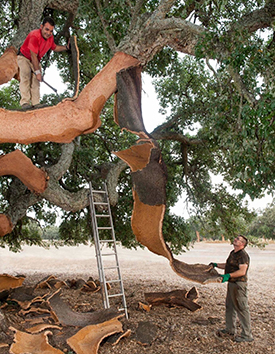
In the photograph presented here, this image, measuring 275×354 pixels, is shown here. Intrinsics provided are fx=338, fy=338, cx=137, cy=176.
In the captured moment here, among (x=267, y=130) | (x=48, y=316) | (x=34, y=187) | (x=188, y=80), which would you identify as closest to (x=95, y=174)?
(x=34, y=187)

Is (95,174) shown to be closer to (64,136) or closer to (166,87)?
(166,87)

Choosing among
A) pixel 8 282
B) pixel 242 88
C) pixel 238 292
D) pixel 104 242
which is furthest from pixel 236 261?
pixel 8 282

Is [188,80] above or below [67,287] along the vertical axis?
above

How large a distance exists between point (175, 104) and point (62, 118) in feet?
21.4

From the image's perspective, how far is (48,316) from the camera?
602 cm

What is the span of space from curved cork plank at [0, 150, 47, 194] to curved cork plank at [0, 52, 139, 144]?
8.26ft

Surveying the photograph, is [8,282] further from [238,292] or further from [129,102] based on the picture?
[129,102]

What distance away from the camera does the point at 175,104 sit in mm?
10141

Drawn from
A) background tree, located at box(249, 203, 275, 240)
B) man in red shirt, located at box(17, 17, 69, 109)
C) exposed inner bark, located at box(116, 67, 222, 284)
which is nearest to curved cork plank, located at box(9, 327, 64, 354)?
exposed inner bark, located at box(116, 67, 222, 284)

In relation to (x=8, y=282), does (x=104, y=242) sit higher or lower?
higher

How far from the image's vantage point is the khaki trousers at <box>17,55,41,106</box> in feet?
16.3

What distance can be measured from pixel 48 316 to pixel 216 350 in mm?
2992

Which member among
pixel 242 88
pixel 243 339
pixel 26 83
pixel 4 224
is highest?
pixel 26 83

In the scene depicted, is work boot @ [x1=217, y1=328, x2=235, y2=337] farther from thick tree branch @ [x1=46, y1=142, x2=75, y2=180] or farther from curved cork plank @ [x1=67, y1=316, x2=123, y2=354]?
thick tree branch @ [x1=46, y1=142, x2=75, y2=180]
